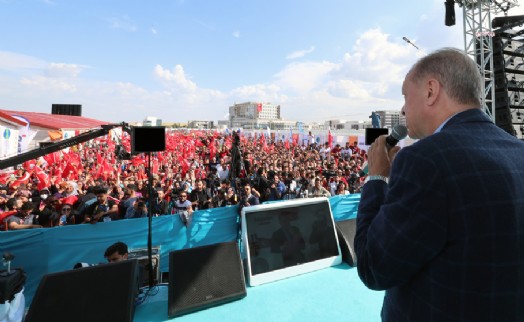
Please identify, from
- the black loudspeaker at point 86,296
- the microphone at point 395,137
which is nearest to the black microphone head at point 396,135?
the microphone at point 395,137

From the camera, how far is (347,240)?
2557 millimetres

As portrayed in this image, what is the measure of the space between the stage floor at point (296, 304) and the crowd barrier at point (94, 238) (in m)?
3.28

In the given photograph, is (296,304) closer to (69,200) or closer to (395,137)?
(395,137)

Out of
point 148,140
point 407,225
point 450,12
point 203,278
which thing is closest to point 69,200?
point 148,140

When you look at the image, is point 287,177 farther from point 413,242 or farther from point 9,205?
point 413,242

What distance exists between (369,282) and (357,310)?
1.10 m

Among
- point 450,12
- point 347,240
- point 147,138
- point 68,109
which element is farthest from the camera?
point 68,109

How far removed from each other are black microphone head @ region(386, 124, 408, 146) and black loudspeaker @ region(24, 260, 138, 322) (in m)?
1.65

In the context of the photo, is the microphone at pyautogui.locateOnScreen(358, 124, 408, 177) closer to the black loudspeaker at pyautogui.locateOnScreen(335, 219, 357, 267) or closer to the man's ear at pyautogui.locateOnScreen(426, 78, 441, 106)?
the man's ear at pyautogui.locateOnScreen(426, 78, 441, 106)

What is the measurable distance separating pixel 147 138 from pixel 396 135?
2420mm

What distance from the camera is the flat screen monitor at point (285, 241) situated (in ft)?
7.00

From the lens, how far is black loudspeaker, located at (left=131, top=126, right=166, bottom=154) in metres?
2.84

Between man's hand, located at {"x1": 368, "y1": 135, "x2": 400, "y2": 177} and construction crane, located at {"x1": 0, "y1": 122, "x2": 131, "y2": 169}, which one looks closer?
man's hand, located at {"x1": 368, "y1": 135, "x2": 400, "y2": 177}

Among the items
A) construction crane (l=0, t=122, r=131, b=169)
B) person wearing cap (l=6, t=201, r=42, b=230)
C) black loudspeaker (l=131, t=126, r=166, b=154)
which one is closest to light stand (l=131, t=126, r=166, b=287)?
black loudspeaker (l=131, t=126, r=166, b=154)
